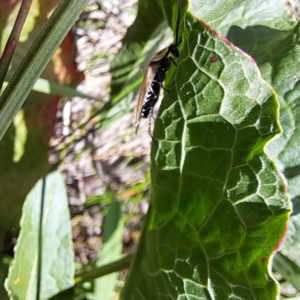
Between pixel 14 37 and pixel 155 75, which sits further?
pixel 155 75

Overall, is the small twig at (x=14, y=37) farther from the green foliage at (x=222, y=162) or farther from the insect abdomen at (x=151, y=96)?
the insect abdomen at (x=151, y=96)

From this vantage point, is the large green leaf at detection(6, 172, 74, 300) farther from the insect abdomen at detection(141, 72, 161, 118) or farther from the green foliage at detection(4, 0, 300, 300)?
the insect abdomen at detection(141, 72, 161, 118)

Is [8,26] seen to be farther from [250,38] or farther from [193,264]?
[193,264]

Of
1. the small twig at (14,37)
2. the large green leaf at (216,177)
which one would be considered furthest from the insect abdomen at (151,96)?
the small twig at (14,37)

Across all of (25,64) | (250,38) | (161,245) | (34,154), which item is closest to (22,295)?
(161,245)

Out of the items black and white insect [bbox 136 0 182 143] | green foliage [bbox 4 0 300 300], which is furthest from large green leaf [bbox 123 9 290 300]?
black and white insect [bbox 136 0 182 143]

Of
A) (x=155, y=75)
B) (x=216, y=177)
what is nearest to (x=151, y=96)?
(x=155, y=75)

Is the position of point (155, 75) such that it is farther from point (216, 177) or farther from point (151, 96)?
point (216, 177)
